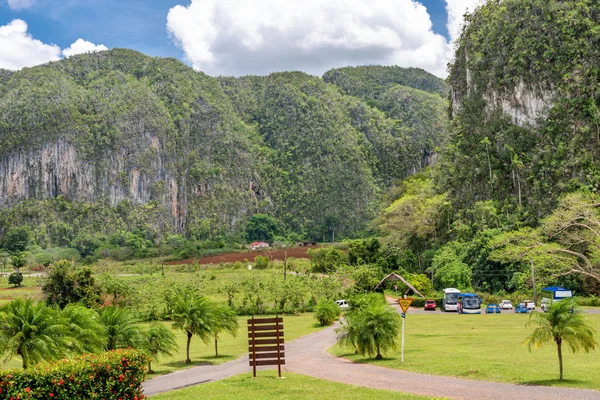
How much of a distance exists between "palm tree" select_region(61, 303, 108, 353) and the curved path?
214 centimetres

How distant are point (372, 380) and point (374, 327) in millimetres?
4466

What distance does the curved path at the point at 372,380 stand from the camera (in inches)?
594

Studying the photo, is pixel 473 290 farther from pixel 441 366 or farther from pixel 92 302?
pixel 441 366

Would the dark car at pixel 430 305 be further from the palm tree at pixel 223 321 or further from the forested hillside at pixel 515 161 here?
the palm tree at pixel 223 321

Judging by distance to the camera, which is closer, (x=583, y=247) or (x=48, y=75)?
(x=583, y=247)

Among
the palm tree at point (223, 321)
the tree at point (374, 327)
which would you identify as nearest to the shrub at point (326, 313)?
the palm tree at point (223, 321)

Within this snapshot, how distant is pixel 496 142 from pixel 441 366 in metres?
62.8

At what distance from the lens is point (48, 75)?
190 meters

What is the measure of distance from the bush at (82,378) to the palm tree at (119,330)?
271 inches

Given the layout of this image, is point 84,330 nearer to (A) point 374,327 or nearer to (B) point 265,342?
(B) point 265,342

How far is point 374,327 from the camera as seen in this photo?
22531 millimetres

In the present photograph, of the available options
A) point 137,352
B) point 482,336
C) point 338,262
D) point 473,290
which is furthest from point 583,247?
point 137,352

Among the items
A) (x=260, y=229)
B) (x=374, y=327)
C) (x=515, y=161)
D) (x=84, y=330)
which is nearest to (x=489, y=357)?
(x=374, y=327)

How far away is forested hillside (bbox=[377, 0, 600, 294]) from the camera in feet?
181
